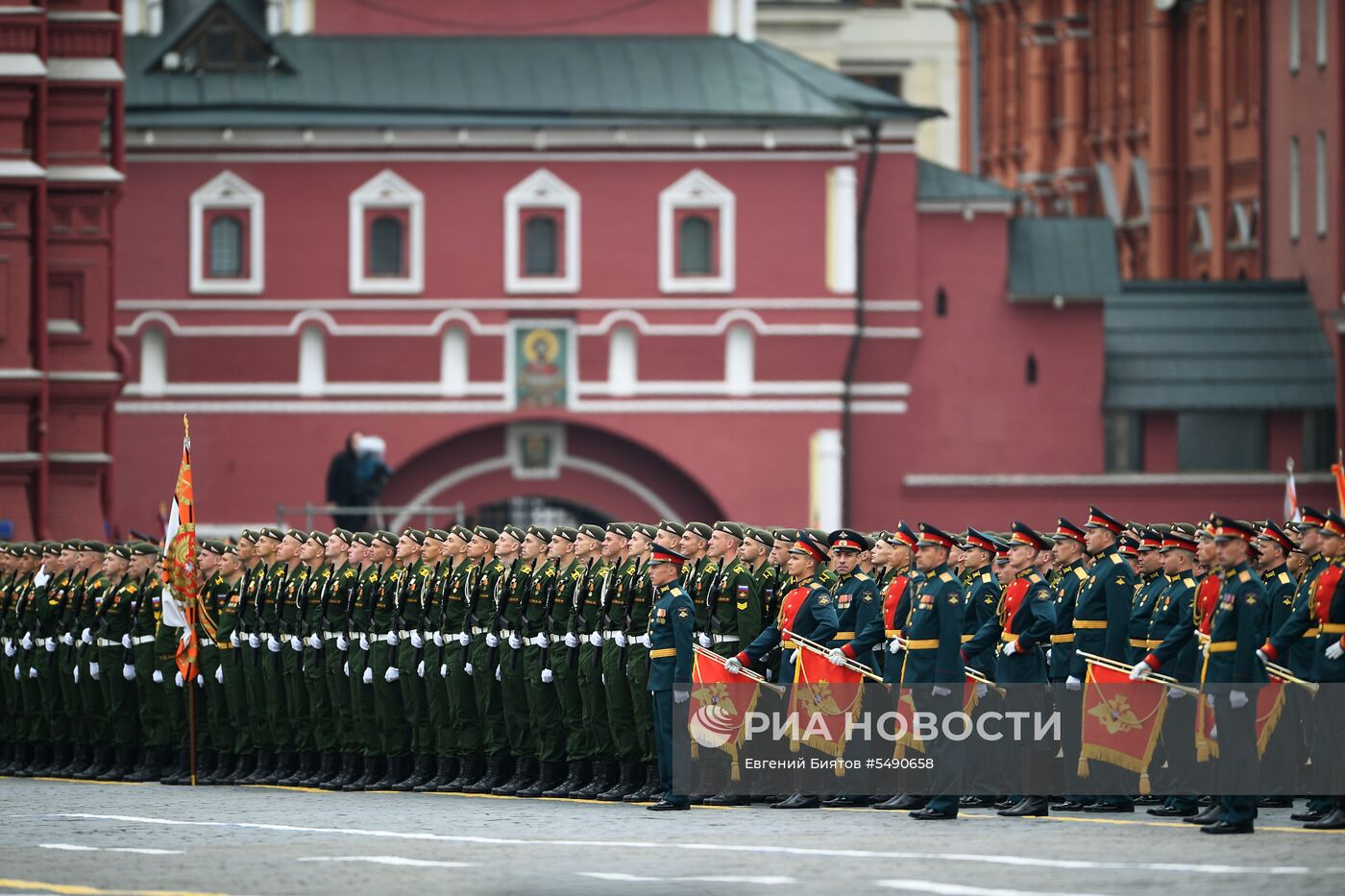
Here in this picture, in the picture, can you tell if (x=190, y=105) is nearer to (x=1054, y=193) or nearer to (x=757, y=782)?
(x=1054, y=193)

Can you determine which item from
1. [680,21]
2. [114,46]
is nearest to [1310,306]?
[680,21]

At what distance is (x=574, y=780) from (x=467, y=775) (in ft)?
3.70

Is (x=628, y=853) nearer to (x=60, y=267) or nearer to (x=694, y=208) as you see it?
(x=60, y=267)

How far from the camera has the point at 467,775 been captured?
72.7 ft

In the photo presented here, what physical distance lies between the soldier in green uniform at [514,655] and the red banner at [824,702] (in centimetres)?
246

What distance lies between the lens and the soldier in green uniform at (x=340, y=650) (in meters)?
22.7

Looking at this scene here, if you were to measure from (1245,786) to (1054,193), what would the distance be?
174ft

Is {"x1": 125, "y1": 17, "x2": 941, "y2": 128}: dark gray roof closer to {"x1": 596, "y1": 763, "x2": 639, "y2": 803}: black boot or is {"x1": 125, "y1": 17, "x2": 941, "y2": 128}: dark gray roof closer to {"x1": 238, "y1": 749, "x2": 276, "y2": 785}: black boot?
{"x1": 238, "y1": 749, "x2": 276, "y2": 785}: black boot

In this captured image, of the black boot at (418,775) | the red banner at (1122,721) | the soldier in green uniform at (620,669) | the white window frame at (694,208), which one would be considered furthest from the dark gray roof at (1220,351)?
the red banner at (1122,721)

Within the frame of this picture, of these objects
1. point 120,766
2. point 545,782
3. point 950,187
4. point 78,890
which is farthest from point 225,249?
point 78,890

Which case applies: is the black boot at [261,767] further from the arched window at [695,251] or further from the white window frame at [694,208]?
the arched window at [695,251]

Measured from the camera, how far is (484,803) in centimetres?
2089

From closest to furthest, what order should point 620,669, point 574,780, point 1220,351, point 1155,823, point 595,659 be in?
point 1155,823 → point 620,669 → point 595,659 → point 574,780 → point 1220,351

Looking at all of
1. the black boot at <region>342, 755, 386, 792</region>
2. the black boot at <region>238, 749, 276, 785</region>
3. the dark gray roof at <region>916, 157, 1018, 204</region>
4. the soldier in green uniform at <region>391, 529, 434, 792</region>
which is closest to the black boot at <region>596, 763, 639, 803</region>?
the soldier in green uniform at <region>391, 529, 434, 792</region>
